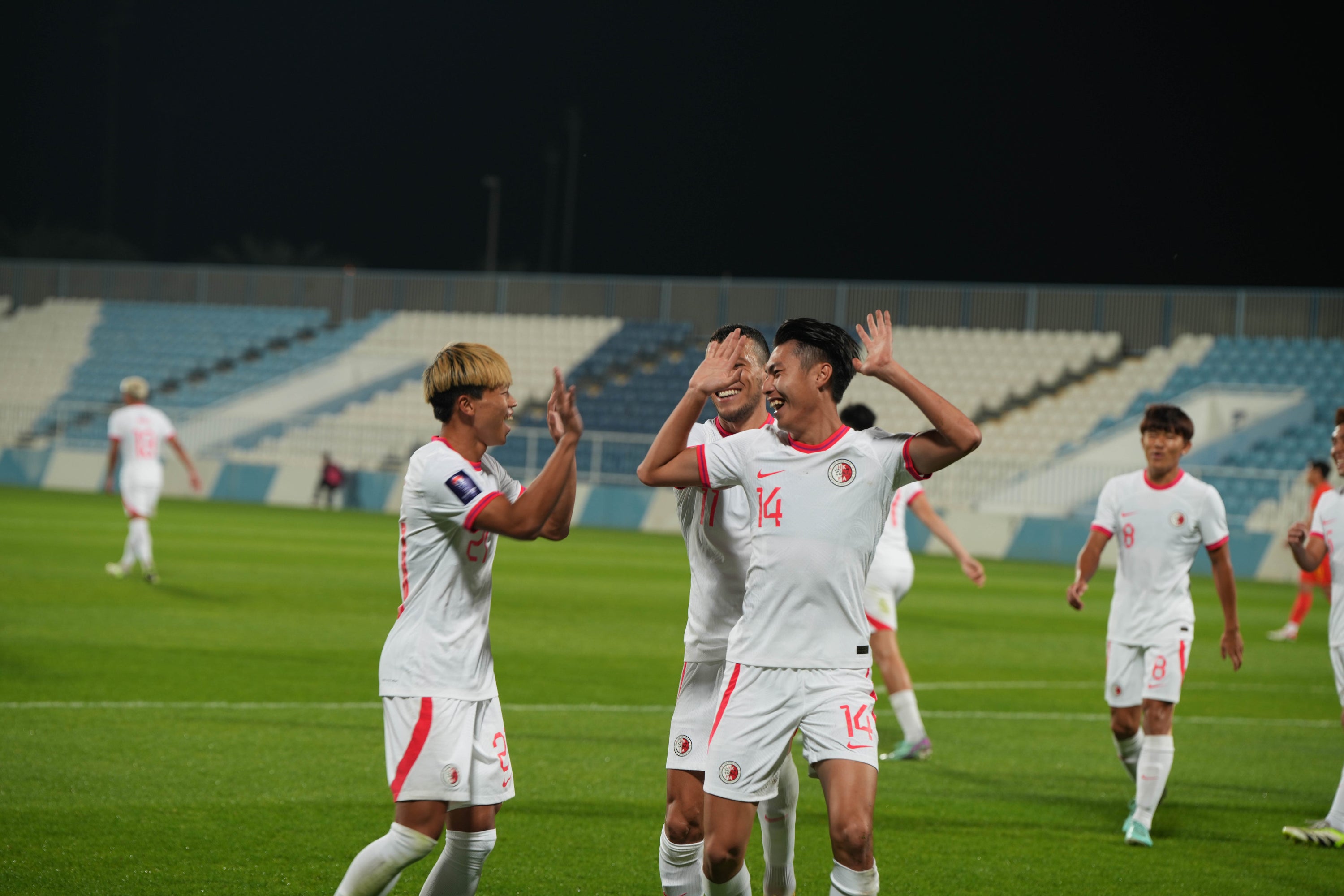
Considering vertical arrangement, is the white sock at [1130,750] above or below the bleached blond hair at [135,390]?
below

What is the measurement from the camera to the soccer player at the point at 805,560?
452 centimetres

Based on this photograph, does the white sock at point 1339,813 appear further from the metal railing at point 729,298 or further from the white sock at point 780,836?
the metal railing at point 729,298

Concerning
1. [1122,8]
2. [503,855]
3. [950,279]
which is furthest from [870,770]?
[950,279]

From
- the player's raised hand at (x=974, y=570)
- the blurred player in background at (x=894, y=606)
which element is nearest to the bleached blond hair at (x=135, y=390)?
the blurred player in background at (x=894, y=606)

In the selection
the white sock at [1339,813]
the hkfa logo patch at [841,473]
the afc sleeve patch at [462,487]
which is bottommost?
the white sock at [1339,813]

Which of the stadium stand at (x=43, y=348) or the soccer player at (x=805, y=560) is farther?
the stadium stand at (x=43, y=348)

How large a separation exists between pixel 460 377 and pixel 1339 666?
4.95m

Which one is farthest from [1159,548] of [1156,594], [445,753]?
[445,753]

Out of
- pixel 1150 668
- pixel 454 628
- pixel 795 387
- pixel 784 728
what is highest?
pixel 795 387

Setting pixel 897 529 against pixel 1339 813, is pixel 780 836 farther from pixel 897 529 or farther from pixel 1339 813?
pixel 897 529

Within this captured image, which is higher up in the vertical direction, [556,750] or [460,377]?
[460,377]

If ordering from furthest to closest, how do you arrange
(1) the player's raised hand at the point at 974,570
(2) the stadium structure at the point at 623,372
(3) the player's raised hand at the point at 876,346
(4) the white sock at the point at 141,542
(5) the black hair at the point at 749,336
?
(2) the stadium structure at the point at 623,372
(4) the white sock at the point at 141,542
(1) the player's raised hand at the point at 974,570
(5) the black hair at the point at 749,336
(3) the player's raised hand at the point at 876,346

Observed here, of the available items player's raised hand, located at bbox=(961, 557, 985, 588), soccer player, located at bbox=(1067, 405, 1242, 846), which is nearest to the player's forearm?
soccer player, located at bbox=(1067, 405, 1242, 846)

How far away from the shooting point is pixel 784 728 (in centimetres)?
457
